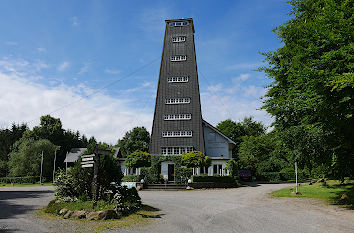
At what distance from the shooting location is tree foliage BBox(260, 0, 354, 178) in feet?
35.3

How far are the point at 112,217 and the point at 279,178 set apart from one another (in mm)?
36718

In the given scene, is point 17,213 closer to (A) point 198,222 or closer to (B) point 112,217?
(B) point 112,217

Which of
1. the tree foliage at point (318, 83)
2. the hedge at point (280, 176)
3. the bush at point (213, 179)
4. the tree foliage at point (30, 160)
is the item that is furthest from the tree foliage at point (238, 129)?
the tree foliage at point (318, 83)

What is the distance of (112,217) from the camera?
10.0m

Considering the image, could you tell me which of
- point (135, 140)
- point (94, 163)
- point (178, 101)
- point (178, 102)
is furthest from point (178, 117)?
point (135, 140)

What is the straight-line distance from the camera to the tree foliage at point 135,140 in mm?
64375

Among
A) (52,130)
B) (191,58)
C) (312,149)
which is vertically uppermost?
(191,58)

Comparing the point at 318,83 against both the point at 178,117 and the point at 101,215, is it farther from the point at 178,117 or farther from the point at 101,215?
the point at 178,117

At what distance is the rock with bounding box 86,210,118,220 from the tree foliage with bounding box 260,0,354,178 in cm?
895

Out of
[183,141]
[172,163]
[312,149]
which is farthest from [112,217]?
[183,141]

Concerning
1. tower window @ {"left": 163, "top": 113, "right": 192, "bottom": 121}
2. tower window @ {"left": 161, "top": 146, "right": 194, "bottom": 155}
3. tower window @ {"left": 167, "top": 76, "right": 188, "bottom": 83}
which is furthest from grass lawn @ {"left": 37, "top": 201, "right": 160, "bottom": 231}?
tower window @ {"left": 167, "top": 76, "right": 188, "bottom": 83}

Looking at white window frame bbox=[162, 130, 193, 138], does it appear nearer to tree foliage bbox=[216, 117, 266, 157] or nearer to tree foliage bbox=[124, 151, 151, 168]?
tree foliage bbox=[124, 151, 151, 168]

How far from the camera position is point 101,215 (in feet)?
32.3

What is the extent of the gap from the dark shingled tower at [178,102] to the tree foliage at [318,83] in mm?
16793
